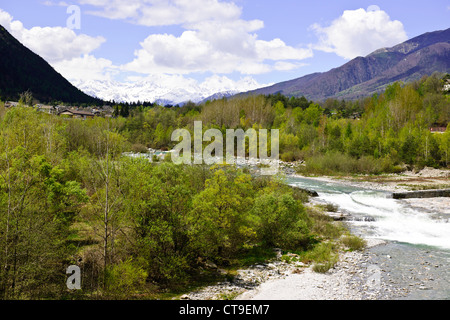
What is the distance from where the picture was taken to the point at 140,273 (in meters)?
14.9

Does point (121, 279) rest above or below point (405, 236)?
above

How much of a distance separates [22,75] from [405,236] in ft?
677

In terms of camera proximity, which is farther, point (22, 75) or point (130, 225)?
point (22, 75)

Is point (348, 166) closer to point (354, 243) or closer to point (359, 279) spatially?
point (354, 243)

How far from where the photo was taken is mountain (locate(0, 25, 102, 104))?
6535 inches

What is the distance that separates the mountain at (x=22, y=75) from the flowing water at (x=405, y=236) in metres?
173

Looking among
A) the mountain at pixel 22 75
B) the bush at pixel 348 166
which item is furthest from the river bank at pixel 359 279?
the mountain at pixel 22 75

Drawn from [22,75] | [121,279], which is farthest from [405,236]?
[22,75]

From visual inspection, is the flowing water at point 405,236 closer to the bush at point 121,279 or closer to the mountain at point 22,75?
the bush at point 121,279

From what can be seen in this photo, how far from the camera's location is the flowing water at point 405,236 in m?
17.3

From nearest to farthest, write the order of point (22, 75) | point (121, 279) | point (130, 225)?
point (121, 279), point (130, 225), point (22, 75)

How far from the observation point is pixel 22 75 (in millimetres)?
177000
